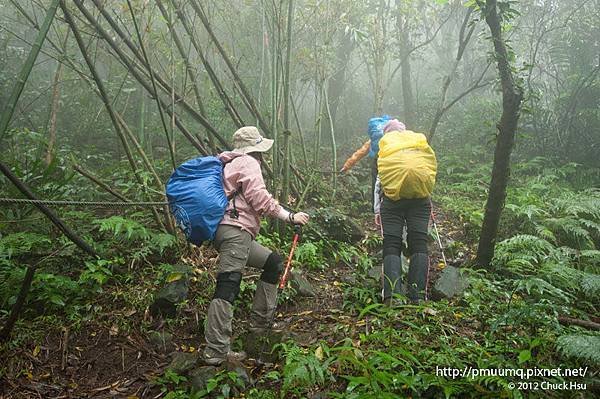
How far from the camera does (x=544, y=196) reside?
697cm

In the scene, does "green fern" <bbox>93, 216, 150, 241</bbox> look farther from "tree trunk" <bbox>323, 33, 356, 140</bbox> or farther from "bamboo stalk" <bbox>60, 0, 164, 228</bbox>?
"tree trunk" <bbox>323, 33, 356, 140</bbox>

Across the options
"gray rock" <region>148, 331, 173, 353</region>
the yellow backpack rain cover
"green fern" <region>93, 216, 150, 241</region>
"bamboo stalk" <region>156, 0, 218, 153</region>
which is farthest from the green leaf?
"bamboo stalk" <region>156, 0, 218, 153</region>

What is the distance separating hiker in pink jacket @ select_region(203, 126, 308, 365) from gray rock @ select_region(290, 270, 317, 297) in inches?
34.2

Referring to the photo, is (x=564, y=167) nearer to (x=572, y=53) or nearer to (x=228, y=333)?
(x=572, y=53)

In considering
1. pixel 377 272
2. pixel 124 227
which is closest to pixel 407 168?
pixel 377 272

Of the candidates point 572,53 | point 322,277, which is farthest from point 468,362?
point 572,53

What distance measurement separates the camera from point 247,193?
10.7ft

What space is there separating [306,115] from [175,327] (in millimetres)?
15808

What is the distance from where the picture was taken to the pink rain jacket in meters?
3.26

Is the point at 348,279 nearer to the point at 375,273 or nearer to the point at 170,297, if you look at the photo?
the point at 375,273

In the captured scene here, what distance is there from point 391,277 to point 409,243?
1.31 feet

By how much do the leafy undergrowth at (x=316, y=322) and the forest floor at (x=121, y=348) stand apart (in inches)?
0.4

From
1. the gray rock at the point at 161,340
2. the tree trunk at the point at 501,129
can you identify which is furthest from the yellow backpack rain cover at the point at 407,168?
the gray rock at the point at 161,340

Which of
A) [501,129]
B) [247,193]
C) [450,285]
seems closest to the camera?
[247,193]
